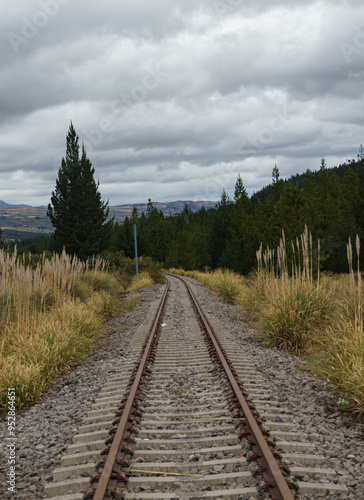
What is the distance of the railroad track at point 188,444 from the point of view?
309cm

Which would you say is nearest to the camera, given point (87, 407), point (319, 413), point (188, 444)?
point (188, 444)

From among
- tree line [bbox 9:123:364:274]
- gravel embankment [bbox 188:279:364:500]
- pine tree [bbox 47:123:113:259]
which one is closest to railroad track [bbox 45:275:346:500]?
gravel embankment [bbox 188:279:364:500]

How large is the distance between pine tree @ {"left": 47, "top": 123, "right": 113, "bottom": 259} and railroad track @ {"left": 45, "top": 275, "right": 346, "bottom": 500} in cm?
2325

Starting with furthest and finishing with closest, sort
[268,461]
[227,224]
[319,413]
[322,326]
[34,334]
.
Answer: [227,224]
[322,326]
[34,334]
[319,413]
[268,461]

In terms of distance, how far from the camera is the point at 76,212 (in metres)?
28.8

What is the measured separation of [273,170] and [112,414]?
6799cm

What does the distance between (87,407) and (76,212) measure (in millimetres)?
25270

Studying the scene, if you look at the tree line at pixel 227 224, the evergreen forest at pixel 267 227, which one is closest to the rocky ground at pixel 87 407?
the tree line at pixel 227 224

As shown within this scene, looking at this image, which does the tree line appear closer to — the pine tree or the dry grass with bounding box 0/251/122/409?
the pine tree

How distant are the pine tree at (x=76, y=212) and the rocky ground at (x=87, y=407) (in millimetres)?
21523

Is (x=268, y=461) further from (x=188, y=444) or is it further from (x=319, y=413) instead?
(x=319, y=413)

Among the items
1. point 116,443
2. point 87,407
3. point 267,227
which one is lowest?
point 87,407

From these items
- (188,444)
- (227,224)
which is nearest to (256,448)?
(188,444)

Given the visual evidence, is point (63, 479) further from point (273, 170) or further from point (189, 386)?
point (273, 170)
